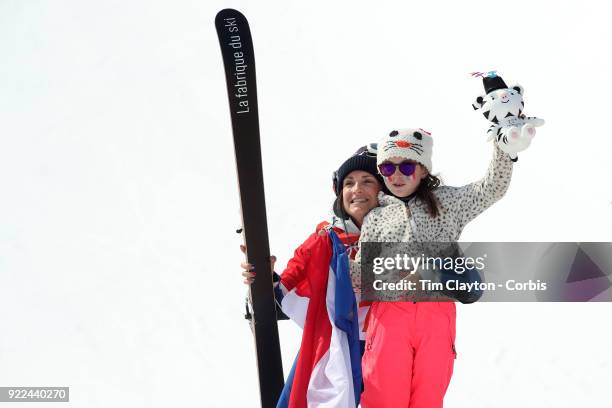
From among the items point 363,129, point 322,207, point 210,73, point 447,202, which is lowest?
point 447,202

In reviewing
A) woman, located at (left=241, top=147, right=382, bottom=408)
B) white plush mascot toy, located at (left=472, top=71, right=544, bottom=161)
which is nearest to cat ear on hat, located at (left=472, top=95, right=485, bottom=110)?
white plush mascot toy, located at (left=472, top=71, right=544, bottom=161)

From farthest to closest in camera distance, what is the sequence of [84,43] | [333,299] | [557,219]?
[84,43]
[557,219]
[333,299]

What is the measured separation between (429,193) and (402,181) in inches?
5.1

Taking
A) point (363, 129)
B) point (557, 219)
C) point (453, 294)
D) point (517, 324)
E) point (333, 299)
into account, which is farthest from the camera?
point (363, 129)

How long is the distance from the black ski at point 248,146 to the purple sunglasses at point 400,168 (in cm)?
70

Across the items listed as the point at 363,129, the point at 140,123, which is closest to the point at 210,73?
the point at 140,123

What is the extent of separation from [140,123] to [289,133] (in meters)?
2.86

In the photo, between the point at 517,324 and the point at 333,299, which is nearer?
the point at 333,299

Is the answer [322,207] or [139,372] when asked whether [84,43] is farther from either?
[139,372]

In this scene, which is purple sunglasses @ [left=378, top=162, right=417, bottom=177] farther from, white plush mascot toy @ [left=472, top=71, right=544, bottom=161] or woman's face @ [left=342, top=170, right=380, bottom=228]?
white plush mascot toy @ [left=472, top=71, right=544, bottom=161]

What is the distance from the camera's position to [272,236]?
362 inches

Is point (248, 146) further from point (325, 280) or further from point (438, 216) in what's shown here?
point (438, 216)

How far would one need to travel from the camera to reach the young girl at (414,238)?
3443 millimetres

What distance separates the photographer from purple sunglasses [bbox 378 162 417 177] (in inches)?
142
